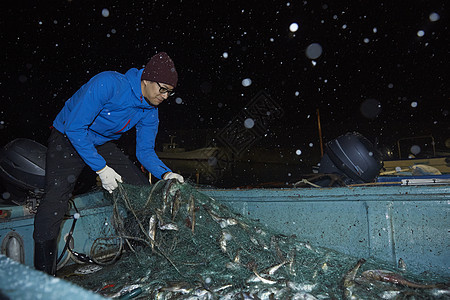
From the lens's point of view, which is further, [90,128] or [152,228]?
[90,128]

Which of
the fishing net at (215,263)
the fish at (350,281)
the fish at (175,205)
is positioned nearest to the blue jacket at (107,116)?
the fishing net at (215,263)

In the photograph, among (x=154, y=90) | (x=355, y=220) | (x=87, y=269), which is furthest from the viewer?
(x=87, y=269)

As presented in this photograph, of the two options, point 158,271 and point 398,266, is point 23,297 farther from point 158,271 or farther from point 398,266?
point 398,266

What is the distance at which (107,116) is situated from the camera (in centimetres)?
290

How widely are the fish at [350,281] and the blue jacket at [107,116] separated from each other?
2351 mm

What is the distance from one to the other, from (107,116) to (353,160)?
141 inches

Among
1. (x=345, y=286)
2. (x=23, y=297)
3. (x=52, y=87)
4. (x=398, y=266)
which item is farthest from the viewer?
(x=52, y=87)

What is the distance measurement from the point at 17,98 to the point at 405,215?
71.4 ft

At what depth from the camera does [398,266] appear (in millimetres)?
2482

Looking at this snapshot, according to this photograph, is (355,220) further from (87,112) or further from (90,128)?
(90,128)

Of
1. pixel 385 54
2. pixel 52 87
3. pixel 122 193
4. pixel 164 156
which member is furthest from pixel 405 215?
pixel 52 87

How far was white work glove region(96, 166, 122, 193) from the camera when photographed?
2.81m

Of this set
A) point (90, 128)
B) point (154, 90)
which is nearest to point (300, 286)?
point (154, 90)

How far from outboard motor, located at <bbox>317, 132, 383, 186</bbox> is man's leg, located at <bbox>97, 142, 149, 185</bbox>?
271cm
